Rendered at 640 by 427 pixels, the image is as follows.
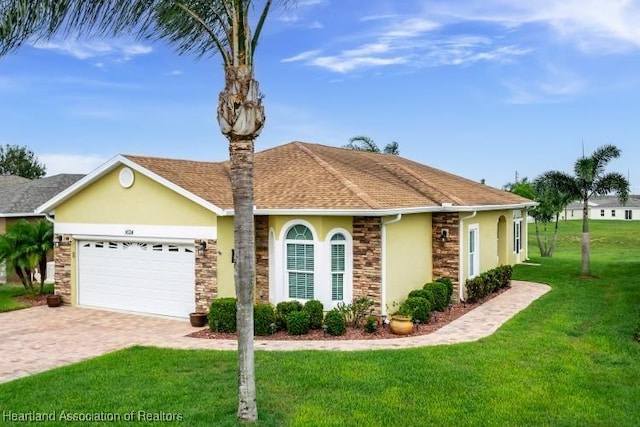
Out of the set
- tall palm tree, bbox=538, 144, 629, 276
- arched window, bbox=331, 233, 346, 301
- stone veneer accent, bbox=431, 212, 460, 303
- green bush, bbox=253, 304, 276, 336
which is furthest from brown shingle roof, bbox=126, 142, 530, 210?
tall palm tree, bbox=538, 144, 629, 276

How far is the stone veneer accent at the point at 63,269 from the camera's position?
1794 cm

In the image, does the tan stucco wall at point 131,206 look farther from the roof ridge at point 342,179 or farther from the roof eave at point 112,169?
the roof ridge at point 342,179

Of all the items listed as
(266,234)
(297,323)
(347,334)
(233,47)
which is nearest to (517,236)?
(266,234)

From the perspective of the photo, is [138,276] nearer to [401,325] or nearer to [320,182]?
[320,182]

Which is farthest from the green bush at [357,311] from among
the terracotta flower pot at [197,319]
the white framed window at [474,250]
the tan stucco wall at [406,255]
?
the white framed window at [474,250]

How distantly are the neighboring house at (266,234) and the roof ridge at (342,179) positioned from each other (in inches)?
1.7

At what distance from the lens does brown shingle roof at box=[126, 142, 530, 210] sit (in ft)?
48.7

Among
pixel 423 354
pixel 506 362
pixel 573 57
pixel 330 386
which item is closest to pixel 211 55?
pixel 330 386

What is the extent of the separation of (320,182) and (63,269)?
30.3ft

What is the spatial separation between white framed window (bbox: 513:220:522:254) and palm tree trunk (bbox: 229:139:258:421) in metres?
21.3

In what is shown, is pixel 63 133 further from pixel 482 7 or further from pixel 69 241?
pixel 482 7

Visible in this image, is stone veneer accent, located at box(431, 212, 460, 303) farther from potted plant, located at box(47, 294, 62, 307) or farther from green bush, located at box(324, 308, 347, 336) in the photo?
potted plant, located at box(47, 294, 62, 307)

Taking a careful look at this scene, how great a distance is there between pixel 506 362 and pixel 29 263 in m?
16.1

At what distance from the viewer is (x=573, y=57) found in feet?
67.3
